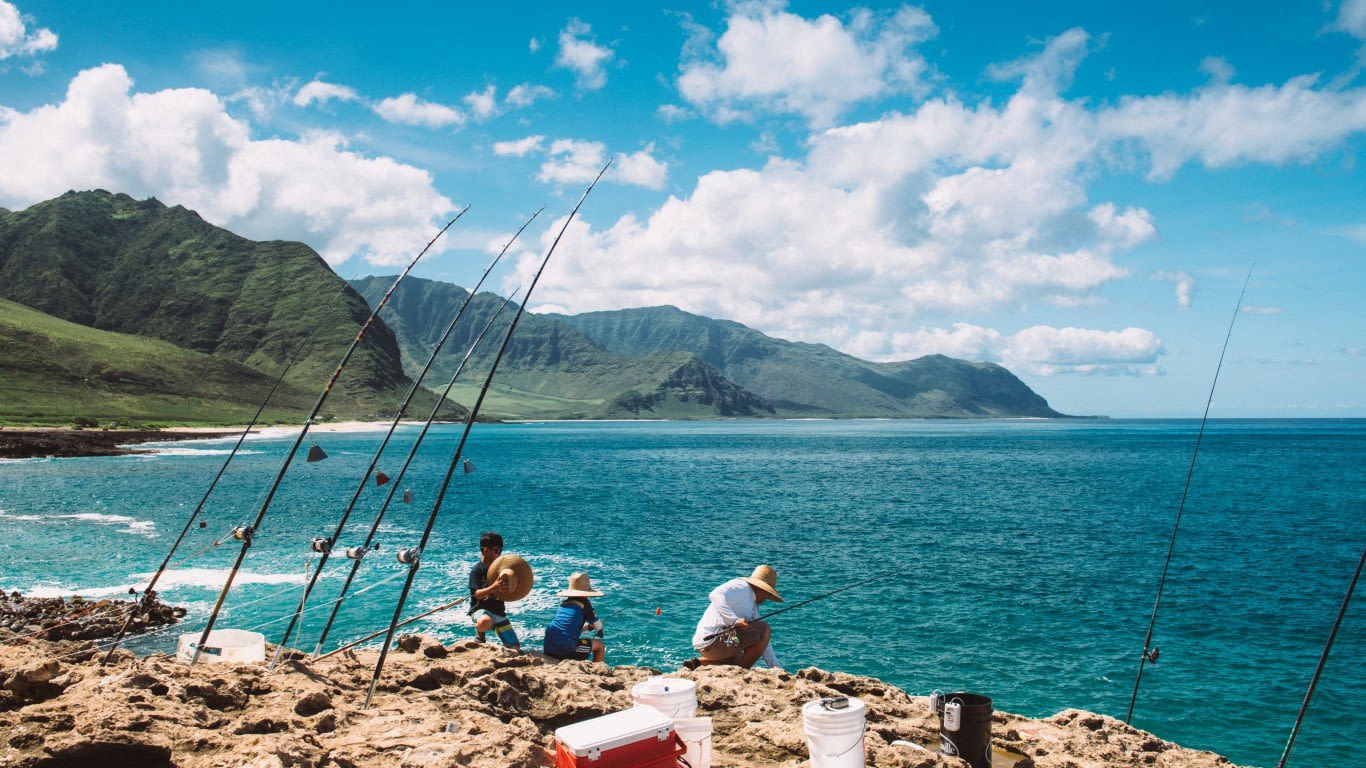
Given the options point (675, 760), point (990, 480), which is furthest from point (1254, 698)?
point (990, 480)

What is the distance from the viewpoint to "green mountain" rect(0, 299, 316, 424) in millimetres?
119688

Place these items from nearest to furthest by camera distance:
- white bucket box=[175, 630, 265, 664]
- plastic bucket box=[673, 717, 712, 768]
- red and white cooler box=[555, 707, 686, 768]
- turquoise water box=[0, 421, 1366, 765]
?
red and white cooler box=[555, 707, 686, 768] < plastic bucket box=[673, 717, 712, 768] < white bucket box=[175, 630, 265, 664] < turquoise water box=[0, 421, 1366, 765]

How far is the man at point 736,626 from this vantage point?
11.6m

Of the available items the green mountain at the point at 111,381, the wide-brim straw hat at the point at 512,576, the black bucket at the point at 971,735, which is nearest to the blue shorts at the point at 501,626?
the wide-brim straw hat at the point at 512,576

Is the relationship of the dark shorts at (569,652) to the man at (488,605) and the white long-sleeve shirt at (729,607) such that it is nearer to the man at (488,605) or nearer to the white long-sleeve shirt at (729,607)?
the man at (488,605)

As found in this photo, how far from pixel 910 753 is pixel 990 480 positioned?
214 feet

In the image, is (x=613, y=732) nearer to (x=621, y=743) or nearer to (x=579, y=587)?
(x=621, y=743)

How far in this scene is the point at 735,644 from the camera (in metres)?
11.6

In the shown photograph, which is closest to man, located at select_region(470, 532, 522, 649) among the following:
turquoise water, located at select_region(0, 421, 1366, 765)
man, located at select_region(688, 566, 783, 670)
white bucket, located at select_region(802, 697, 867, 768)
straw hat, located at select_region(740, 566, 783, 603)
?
man, located at select_region(688, 566, 783, 670)

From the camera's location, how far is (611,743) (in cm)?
605

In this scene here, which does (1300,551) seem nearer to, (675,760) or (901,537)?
(901,537)

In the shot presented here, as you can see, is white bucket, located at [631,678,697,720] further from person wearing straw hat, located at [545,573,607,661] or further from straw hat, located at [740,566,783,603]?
straw hat, located at [740,566,783,603]

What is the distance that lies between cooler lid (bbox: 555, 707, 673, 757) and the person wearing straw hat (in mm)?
4795

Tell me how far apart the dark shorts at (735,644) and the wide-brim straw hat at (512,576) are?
2.95m
